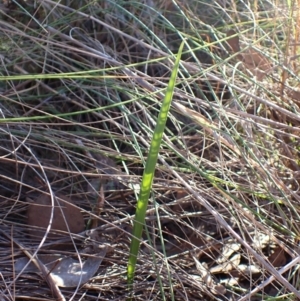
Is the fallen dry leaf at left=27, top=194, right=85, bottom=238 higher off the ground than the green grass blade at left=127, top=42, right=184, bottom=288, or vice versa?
the green grass blade at left=127, top=42, right=184, bottom=288

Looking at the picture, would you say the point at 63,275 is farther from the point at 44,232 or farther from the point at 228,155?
the point at 228,155

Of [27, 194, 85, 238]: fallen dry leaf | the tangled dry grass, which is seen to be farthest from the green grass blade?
[27, 194, 85, 238]: fallen dry leaf

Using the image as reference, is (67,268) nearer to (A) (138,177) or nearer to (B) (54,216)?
(B) (54,216)

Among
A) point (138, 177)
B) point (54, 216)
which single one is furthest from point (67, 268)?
point (138, 177)

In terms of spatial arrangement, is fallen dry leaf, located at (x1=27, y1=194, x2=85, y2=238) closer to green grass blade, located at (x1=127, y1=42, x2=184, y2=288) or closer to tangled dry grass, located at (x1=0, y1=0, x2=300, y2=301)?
tangled dry grass, located at (x1=0, y1=0, x2=300, y2=301)

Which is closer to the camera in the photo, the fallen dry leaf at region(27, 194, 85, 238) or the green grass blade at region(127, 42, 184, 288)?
the green grass blade at region(127, 42, 184, 288)

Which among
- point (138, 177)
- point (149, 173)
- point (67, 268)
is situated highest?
point (149, 173)

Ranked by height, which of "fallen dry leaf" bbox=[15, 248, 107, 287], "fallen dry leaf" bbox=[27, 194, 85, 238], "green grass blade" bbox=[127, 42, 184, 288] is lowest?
"fallen dry leaf" bbox=[15, 248, 107, 287]
